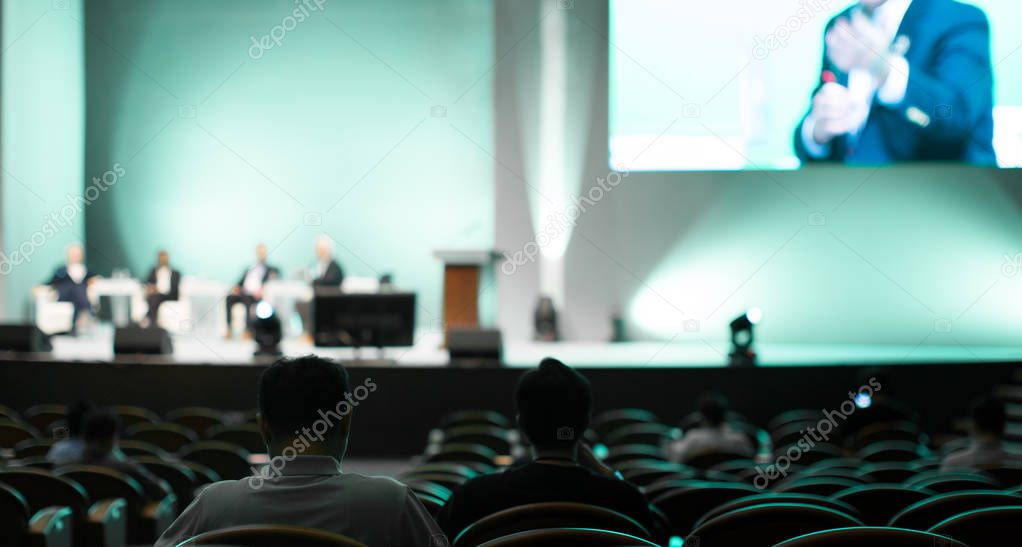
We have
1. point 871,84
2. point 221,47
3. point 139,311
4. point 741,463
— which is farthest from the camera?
point 221,47

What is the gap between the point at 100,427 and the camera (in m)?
3.71

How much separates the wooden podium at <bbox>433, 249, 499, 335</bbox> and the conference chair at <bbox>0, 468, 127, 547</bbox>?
6.58 m

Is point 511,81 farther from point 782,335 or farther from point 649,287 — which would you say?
point 782,335

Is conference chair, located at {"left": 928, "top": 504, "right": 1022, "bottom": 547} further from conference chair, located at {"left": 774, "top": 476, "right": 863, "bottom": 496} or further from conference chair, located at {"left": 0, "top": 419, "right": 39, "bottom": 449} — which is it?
conference chair, located at {"left": 0, "top": 419, "right": 39, "bottom": 449}

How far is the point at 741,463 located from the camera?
13.1 feet

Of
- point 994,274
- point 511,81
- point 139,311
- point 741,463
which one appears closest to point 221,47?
point 139,311

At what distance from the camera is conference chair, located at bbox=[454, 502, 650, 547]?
72.6 inches

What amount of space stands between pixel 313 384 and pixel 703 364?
6.09 meters

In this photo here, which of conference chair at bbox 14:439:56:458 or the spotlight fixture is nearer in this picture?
conference chair at bbox 14:439:56:458

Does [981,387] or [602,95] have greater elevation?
[602,95]

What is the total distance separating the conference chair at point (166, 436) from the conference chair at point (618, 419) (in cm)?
242

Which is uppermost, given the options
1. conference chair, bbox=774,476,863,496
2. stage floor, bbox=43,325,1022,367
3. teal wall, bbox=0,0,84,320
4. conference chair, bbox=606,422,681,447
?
teal wall, bbox=0,0,84,320

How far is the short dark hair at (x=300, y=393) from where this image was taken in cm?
194

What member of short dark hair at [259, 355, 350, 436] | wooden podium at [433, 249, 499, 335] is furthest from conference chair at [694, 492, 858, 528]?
wooden podium at [433, 249, 499, 335]
